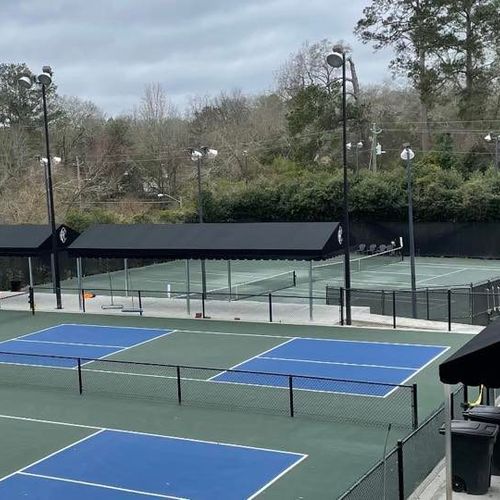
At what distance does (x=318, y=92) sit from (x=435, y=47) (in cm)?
1136

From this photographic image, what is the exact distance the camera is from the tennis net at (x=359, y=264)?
145ft

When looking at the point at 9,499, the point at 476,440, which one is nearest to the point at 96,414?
the point at 9,499

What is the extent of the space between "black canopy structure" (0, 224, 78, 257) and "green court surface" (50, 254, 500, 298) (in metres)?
3.09

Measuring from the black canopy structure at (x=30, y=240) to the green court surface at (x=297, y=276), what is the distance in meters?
3.09

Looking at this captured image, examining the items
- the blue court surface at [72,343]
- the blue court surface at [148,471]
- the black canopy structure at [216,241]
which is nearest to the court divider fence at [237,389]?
the blue court surface at [72,343]

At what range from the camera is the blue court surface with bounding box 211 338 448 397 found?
18.4m

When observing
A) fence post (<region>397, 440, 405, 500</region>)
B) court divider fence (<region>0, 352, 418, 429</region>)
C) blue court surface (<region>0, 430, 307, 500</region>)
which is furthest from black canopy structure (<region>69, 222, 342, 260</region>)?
fence post (<region>397, 440, 405, 500</region>)

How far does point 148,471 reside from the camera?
13039 mm

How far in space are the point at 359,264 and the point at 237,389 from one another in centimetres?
Result: 3135

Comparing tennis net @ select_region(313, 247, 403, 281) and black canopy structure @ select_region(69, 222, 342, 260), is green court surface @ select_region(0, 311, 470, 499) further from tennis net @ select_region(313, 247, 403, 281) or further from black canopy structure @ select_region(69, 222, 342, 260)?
tennis net @ select_region(313, 247, 403, 281)

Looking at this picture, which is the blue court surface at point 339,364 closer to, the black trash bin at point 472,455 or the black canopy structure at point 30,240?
the black trash bin at point 472,455

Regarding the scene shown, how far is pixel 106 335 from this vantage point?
26125 mm

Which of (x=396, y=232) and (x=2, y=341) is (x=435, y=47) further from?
(x=2, y=341)

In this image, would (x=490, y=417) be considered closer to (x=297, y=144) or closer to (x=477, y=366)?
(x=477, y=366)
